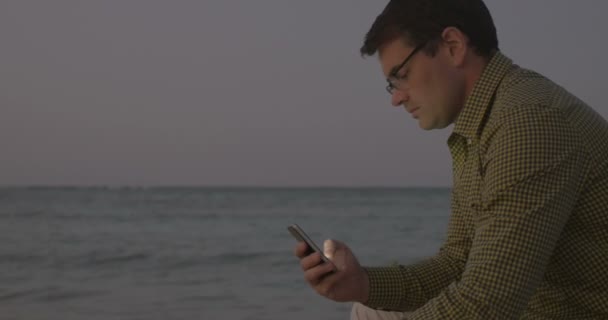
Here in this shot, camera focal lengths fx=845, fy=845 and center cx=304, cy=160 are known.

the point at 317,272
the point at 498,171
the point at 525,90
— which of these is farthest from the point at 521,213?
the point at 317,272

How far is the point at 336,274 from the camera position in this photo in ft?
7.08

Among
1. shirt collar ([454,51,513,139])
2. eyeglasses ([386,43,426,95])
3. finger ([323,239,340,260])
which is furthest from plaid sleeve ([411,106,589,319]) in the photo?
finger ([323,239,340,260])

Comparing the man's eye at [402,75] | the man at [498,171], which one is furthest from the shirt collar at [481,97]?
the man's eye at [402,75]

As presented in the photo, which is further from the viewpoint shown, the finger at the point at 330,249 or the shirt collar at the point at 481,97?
the finger at the point at 330,249

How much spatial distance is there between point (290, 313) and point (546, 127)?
588cm

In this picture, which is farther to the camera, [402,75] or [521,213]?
[402,75]

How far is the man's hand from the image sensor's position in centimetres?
207

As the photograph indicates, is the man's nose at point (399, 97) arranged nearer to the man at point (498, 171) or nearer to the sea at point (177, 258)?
the man at point (498, 171)

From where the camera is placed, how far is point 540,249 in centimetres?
164

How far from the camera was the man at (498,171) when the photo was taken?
164 cm

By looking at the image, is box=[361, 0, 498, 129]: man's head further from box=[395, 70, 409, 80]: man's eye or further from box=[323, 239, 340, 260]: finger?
box=[323, 239, 340, 260]: finger

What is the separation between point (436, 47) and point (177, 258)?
10.7m

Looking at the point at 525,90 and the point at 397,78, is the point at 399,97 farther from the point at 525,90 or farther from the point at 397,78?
the point at 525,90

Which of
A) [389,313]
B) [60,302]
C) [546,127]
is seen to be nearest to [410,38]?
[546,127]
